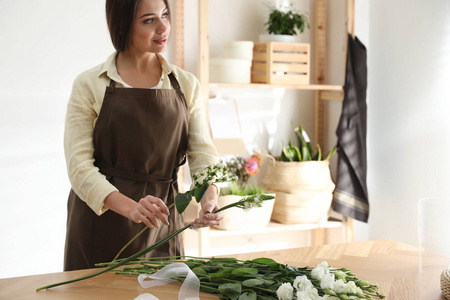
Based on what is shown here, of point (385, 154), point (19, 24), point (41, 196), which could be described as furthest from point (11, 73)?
point (385, 154)

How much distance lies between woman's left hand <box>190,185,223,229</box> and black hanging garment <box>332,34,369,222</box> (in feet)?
5.42

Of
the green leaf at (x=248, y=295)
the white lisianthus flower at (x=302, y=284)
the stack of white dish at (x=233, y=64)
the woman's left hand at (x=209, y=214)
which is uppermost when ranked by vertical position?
the stack of white dish at (x=233, y=64)

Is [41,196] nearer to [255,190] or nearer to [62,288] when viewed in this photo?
[255,190]

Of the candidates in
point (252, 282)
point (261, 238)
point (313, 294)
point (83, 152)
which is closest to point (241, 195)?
point (261, 238)

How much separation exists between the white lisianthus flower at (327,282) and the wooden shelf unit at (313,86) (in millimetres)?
1847

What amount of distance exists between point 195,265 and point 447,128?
196 centimetres

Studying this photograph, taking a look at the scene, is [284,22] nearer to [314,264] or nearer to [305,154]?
[305,154]

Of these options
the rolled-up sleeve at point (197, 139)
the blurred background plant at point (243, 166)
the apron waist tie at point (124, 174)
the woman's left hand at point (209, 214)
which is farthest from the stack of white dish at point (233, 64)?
the woman's left hand at point (209, 214)

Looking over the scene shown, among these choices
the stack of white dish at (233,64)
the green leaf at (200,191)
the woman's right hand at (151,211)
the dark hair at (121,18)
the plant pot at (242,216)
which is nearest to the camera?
the green leaf at (200,191)

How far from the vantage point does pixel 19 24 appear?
3004 millimetres

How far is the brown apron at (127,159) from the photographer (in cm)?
196

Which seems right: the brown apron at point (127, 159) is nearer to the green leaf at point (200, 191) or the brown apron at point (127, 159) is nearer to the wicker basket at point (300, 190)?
the green leaf at point (200, 191)

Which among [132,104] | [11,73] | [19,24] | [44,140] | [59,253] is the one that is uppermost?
[19,24]

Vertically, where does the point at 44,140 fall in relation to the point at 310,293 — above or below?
above
